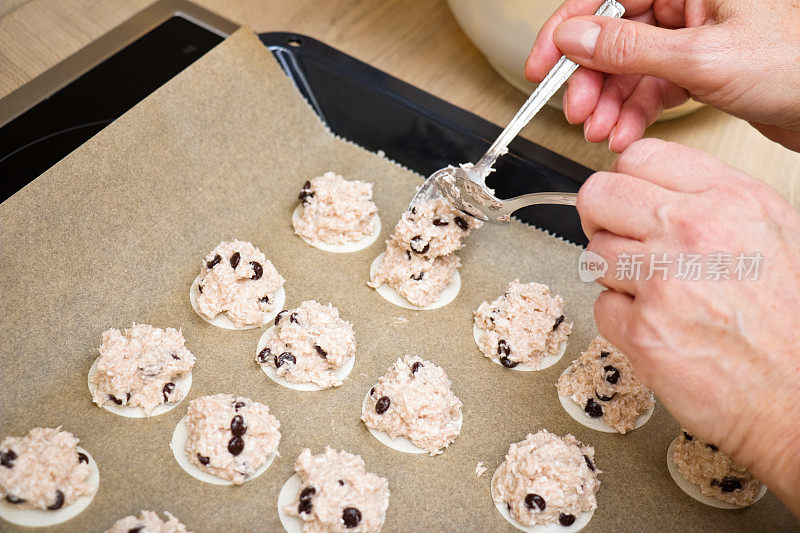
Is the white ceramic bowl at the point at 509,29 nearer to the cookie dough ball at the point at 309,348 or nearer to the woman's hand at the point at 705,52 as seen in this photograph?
the woman's hand at the point at 705,52

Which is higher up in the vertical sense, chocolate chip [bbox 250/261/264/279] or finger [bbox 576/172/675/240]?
finger [bbox 576/172/675/240]

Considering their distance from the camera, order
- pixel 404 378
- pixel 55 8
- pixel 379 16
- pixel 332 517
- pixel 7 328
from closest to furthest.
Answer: pixel 332 517
pixel 7 328
pixel 404 378
pixel 55 8
pixel 379 16

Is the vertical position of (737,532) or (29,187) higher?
(29,187)

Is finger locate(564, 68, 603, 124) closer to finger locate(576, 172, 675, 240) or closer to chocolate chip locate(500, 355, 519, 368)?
finger locate(576, 172, 675, 240)

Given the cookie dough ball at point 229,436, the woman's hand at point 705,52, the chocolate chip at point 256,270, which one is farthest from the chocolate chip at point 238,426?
the woman's hand at point 705,52

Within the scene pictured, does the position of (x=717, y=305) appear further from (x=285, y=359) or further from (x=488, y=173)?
(x=285, y=359)

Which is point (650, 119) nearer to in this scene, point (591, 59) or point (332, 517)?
point (591, 59)

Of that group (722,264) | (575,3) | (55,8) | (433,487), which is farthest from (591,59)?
(55,8)

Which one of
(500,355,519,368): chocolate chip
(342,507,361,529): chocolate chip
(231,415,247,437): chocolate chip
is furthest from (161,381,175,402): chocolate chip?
(500,355,519,368): chocolate chip
